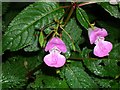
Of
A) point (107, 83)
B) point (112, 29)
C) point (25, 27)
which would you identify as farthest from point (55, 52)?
point (112, 29)

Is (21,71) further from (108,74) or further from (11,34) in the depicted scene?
(108,74)

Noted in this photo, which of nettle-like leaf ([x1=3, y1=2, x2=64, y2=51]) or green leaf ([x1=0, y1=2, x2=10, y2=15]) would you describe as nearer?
nettle-like leaf ([x1=3, y1=2, x2=64, y2=51])

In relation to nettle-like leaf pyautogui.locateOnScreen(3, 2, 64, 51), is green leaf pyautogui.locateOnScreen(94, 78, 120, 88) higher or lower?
lower

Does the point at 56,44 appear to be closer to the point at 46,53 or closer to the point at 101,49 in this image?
the point at 101,49

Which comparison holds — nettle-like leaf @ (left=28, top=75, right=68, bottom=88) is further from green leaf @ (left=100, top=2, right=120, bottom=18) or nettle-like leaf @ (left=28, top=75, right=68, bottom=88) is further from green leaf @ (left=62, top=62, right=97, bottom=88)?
green leaf @ (left=100, top=2, right=120, bottom=18)

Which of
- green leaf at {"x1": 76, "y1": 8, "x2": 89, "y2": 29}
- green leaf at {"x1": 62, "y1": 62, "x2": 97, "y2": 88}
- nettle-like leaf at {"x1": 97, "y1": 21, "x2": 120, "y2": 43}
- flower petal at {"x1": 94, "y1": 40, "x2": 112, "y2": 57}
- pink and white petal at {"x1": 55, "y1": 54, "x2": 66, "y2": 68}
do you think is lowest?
green leaf at {"x1": 62, "y1": 62, "x2": 97, "y2": 88}

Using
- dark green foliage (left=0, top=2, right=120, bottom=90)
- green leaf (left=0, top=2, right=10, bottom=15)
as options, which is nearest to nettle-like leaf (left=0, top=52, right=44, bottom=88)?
dark green foliage (left=0, top=2, right=120, bottom=90)

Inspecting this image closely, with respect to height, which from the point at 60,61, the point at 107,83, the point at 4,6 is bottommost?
the point at 107,83
